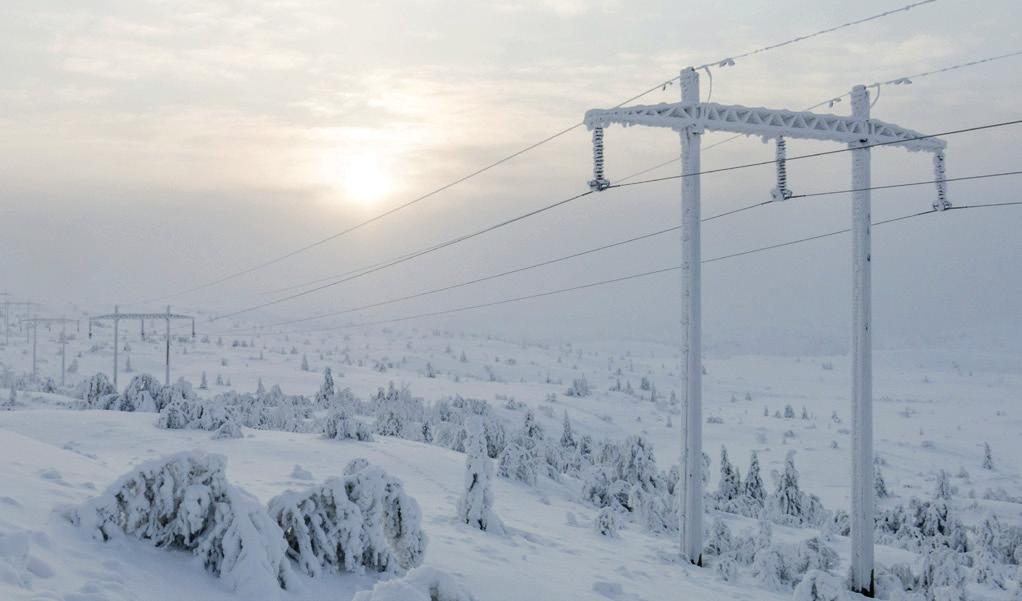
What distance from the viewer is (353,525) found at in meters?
9.60

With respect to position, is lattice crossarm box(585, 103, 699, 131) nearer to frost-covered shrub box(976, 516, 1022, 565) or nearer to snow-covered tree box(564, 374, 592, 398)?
frost-covered shrub box(976, 516, 1022, 565)

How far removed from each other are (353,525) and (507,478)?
50.4 ft

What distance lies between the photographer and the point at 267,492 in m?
14.4

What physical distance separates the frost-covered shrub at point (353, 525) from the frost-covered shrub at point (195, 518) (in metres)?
0.67

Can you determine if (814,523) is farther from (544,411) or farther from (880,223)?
(544,411)

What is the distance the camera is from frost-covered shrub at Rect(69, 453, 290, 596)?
27.5 feet

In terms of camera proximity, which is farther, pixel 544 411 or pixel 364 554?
pixel 544 411

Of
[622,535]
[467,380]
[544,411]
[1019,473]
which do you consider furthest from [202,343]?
[622,535]

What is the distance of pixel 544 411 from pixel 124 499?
58.5m

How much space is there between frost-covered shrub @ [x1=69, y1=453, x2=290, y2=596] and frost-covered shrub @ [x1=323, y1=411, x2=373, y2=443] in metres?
16.3

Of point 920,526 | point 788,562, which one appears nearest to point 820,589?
point 788,562

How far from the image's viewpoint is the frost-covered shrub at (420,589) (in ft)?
21.0

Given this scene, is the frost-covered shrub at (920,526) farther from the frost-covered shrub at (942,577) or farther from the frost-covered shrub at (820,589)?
the frost-covered shrub at (820,589)

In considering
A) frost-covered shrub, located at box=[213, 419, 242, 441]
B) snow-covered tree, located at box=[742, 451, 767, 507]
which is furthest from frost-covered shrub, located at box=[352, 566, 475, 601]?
snow-covered tree, located at box=[742, 451, 767, 507]
